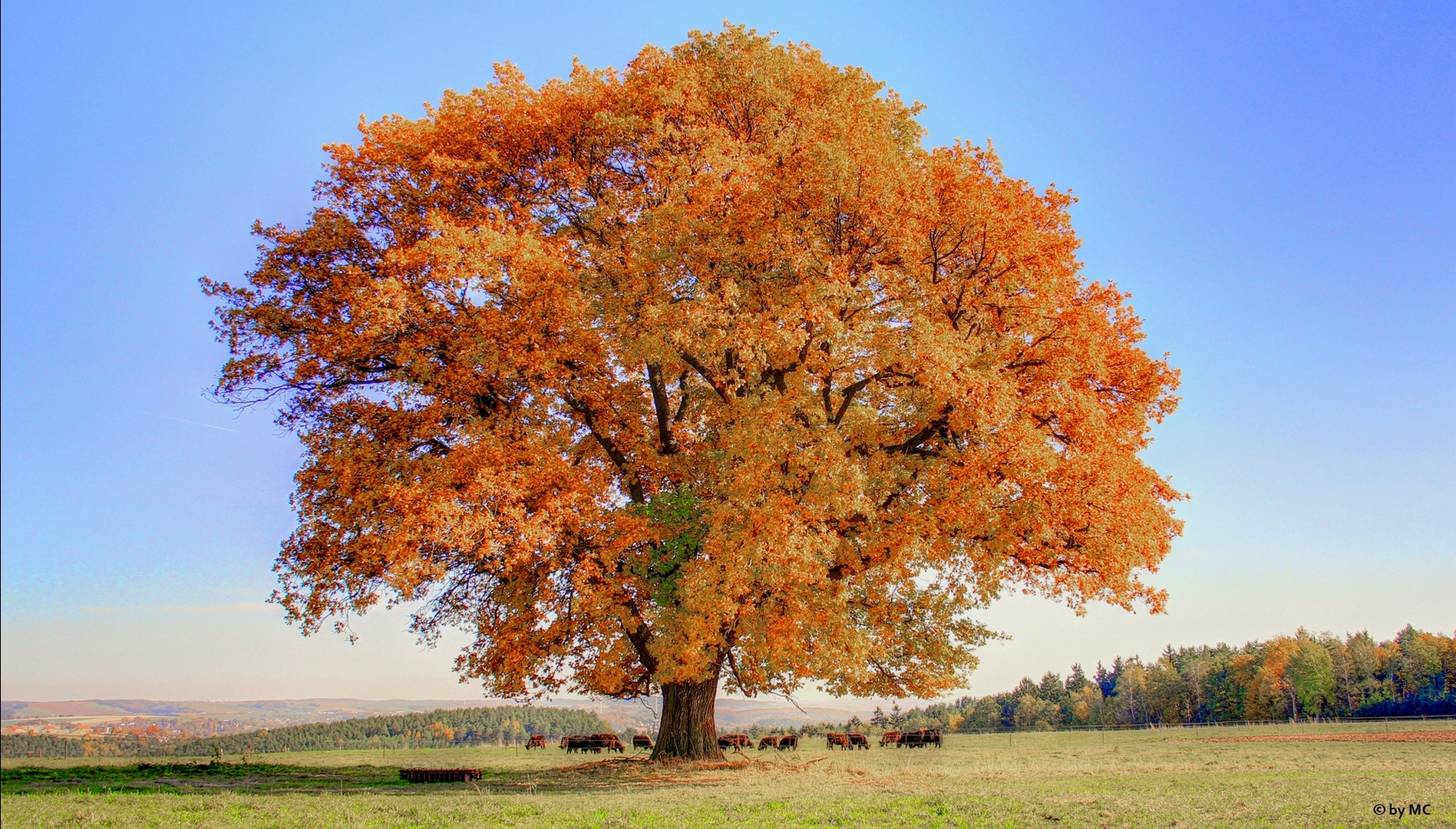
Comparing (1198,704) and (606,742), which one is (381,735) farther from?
(1198,704)

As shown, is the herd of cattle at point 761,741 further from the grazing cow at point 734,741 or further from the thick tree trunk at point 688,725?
the thick tree trunk at point 688,725

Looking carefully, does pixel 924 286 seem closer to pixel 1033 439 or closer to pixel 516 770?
pixel 1033 439

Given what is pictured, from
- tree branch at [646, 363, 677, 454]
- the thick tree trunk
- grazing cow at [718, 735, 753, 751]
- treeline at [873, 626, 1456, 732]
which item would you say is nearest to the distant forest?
treeline at [873, 626, 1456, 732]

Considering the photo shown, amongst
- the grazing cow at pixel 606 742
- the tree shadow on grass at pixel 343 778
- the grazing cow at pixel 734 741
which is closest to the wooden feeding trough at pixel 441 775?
the tree shadow on grass at pixel 343 778

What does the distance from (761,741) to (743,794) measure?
21.4m

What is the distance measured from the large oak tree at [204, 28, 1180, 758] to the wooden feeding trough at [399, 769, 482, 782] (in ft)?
7.02

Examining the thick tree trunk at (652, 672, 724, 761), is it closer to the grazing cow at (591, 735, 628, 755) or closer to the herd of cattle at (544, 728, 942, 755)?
the herd of cattle at (544, 728, 942, 755)

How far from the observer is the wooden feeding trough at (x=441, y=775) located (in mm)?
17500

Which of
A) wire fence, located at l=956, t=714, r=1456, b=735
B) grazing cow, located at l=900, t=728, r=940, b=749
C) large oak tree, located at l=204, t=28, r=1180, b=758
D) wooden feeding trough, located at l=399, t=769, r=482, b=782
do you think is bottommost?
wire fence, located at l=956, t=714, r=1456, b=735

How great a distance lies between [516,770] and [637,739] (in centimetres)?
1469

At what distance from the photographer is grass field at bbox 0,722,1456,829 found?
11.2 m

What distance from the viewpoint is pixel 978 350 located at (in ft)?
56.4

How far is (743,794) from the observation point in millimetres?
14469

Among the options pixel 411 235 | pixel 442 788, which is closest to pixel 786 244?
pixel 411 235
